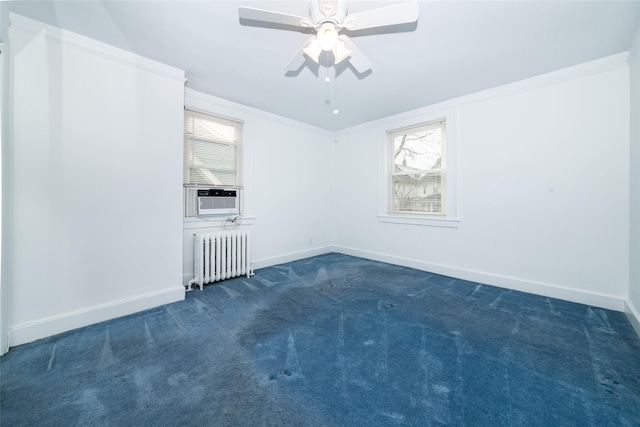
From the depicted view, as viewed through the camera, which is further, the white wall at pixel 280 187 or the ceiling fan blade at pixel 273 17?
the white wall at pixel 280 187

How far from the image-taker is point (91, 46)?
7.68ft

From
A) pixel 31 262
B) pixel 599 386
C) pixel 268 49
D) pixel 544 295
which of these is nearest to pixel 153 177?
pixel 31 262

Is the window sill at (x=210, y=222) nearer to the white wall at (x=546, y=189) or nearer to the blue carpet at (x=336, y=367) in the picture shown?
the blue carpet at (x=336, y=367)

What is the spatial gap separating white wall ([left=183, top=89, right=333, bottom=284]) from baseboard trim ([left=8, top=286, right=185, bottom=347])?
59cm

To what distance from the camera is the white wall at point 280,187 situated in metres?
3.81

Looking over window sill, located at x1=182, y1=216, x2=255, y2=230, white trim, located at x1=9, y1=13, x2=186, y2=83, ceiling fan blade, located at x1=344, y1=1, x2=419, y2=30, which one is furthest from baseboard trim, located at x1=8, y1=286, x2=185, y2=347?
ceiling fan blade, located at x1=344, y1=1, x2=419, y2=30

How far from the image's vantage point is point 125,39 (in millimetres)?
2350

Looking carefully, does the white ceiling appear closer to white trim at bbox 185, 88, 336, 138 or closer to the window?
white trim at bbox 185, 88, 336, 138

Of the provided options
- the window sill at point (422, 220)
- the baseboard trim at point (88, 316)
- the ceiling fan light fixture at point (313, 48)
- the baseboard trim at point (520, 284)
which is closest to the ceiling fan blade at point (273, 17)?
the ceiling fan light fixture at point (313, 48)

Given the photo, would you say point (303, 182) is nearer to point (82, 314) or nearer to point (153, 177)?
point (153, 177)

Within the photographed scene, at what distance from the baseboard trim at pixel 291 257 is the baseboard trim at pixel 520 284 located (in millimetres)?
1324

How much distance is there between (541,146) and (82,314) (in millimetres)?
5335

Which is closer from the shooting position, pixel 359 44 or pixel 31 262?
pixel 31 262

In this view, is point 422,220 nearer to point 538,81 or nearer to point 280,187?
point 538,81
